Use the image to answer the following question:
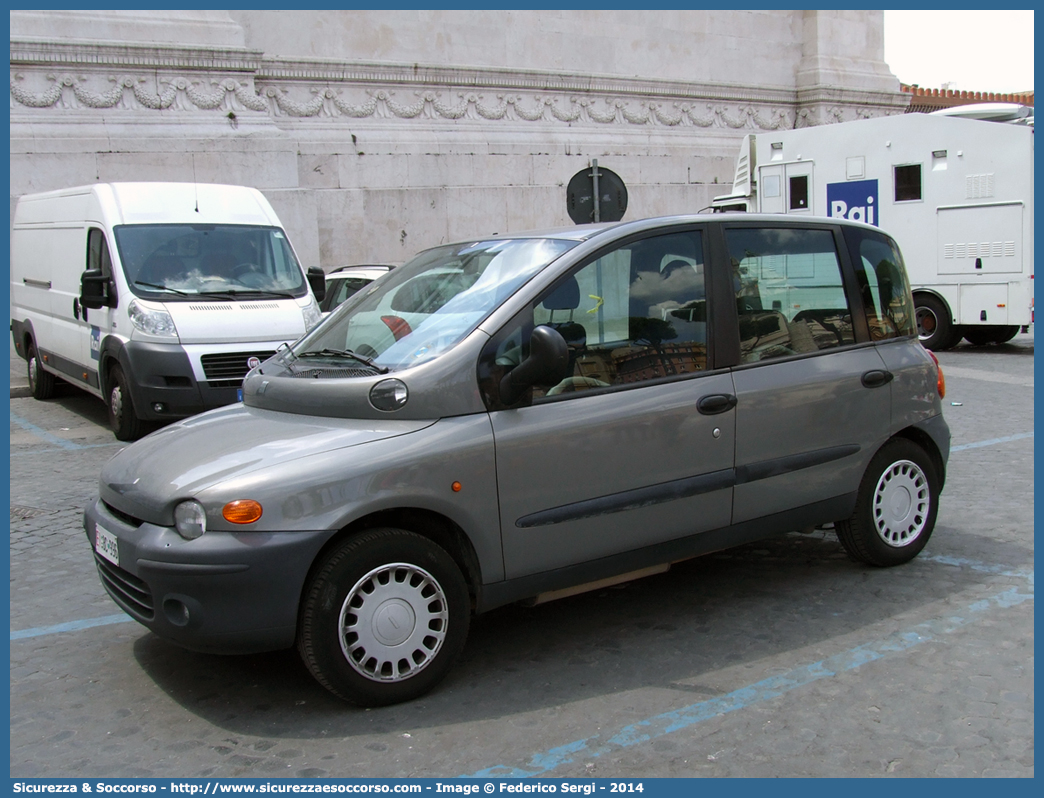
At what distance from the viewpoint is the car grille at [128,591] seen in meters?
3.83

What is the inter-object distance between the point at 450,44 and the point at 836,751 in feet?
62.3

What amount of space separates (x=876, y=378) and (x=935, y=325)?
11526 millimetres

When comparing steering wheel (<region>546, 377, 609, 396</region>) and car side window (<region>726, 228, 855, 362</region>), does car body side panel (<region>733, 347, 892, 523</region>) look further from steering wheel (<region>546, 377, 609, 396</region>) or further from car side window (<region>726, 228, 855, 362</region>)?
steering wheel (<region>546, 377, 609, 396</region>)

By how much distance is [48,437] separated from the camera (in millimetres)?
10117

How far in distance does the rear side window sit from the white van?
5.68 meters

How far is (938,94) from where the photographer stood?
28.8 metres

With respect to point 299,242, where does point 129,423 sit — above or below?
below

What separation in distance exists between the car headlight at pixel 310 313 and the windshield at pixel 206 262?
0.17 metres

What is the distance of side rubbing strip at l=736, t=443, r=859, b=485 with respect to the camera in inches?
185

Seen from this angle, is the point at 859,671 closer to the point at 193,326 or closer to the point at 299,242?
the point at 193,326

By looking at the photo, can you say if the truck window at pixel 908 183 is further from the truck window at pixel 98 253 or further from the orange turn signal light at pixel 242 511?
the orange turn signal light at pixel 242 511

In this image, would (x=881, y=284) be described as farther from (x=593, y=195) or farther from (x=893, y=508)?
(x=593, y=195)

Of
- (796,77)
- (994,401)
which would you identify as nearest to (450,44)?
(796,77)

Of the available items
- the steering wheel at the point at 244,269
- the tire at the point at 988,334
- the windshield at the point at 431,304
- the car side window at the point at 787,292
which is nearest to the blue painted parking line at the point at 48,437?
the steering wheel at the point at 244,269
